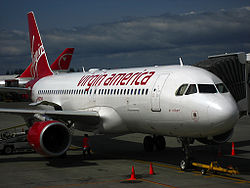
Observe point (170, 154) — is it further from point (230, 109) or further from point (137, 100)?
point (230, 109)

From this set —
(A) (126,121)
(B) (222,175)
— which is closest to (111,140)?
(A) (126,121)

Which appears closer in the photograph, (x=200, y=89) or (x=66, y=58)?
(x=200, y=89)

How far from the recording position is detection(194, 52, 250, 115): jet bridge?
1895 cm

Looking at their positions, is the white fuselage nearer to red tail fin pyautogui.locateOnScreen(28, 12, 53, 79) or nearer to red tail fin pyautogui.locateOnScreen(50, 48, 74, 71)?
red tail fin pyautogui.locateOnScreen(28, 12, 53, 79)

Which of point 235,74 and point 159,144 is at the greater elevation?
point 235,74

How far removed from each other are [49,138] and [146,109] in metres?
4.93

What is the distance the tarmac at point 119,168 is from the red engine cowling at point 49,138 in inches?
32.5

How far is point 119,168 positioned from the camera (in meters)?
17.2

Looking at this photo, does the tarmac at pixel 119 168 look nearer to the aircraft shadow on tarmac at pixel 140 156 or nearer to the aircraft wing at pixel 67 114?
the aircraft shadow on tarmac at pixel 140 156

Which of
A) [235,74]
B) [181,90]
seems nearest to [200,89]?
[181,90]

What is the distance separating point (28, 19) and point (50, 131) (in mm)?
17249

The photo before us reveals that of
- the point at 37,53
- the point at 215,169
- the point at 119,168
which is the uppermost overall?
the point at 37,53

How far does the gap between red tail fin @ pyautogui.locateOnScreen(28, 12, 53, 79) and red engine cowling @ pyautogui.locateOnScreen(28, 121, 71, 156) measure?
13.2 meters

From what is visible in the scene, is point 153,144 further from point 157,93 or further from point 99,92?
point 157,93
